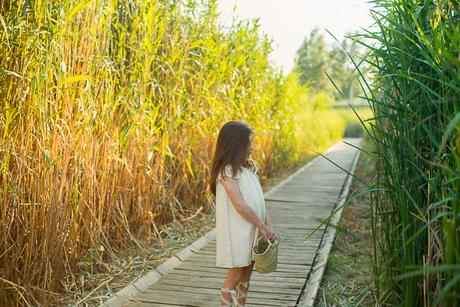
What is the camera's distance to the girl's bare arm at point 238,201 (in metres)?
2.93

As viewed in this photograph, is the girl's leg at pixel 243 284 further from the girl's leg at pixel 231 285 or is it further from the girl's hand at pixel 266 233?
the girl's hand at pixel 266 233

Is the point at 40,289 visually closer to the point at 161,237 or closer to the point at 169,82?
the point at 161,237

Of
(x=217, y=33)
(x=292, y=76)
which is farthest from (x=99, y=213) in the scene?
(x=292, y=76)

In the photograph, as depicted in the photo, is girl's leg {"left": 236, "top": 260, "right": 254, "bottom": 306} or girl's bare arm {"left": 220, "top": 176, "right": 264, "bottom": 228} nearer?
girl's bare arm {"left": 220, "top": 176, "right": 264, "bottom": 228}

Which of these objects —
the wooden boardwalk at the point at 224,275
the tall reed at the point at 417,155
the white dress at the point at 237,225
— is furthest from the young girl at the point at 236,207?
the tall reed at the point at 417,155

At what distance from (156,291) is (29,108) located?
141cm

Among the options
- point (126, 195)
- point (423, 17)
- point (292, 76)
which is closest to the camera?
point (423, 17)

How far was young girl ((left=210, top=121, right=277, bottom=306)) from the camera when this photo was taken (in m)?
2.94

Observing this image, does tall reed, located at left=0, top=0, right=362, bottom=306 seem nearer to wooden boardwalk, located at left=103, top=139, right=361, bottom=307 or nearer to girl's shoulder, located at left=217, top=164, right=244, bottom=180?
wooden boardwalk, located at left=103, top=139, right=361, bottom=307

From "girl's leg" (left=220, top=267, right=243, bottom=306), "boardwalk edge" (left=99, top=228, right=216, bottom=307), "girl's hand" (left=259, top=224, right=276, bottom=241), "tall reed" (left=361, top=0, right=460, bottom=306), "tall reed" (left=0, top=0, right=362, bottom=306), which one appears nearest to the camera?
"tall reed" (left=361, top=0, right=460, bottom=306)

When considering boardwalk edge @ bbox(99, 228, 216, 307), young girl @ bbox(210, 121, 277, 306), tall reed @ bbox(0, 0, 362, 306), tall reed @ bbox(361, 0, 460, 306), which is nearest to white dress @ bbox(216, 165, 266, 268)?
young girl @ bbox(210, 121, 277, 306)

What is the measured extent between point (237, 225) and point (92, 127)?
1.37 meters

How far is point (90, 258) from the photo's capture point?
3.89 meters

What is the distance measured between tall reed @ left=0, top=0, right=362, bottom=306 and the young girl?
3.17ft
